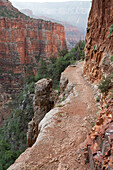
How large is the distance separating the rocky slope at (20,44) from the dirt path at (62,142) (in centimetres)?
2989

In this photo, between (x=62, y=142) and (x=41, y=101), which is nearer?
(x=62, y=142)

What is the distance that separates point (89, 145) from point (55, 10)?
552 ft

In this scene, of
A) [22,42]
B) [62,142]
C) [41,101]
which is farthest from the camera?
[22,42]

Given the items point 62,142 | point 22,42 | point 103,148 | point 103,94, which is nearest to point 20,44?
point 22,42

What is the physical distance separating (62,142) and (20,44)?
128ft

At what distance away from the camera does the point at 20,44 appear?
1538 inches

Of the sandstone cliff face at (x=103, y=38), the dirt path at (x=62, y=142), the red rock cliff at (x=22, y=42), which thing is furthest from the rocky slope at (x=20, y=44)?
the sandstone cliff face at (x=103, y=38)

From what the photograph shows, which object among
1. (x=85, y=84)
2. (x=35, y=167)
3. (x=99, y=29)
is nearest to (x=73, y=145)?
(x=35, y=167)

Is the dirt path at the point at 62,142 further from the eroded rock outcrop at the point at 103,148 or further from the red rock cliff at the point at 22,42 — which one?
the red rock cliff at the point at 22,42

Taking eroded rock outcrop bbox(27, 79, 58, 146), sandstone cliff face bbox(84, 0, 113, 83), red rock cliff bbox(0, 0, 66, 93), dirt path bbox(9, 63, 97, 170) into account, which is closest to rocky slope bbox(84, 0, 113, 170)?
sandstone cliff face bbox(84, 0, 113, 83)

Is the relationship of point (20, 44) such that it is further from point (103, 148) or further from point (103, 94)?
point (103, 148)

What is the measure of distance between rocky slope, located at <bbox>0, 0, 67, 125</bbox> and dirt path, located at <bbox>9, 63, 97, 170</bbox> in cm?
2989

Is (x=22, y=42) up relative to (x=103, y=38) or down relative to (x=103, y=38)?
down

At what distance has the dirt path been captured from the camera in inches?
163
